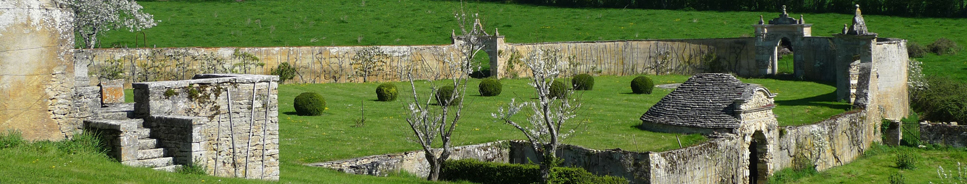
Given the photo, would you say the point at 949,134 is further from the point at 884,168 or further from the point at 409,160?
the point at 409,160

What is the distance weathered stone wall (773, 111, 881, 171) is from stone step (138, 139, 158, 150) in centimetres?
1695

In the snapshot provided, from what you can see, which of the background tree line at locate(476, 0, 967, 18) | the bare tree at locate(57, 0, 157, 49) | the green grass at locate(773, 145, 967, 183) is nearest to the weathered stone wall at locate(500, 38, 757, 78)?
the background tree line at locate(476, 0, 967, 18)

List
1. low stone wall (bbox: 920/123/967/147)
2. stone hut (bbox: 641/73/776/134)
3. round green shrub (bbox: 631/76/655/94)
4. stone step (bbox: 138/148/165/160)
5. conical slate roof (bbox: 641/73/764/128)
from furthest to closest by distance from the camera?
1. round green shrub (bbox: 631/76/655/94)
2. low stone wall (bbox: 920/123/967/147)
3. conical slate roof (bbox: 641/73/764/128)
4. stone hut (bbox: 641/73/776/134)
5. stone step (bbox: 138/148/165/160)

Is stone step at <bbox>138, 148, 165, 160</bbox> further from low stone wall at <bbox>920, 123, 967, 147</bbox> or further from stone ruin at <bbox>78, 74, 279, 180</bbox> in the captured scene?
low stone wall at <bbox>920, 123, 967, 147</bbox>

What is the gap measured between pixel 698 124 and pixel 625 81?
18662 mm

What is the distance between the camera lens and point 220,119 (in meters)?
16.5

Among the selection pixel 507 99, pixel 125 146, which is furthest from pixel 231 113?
pixel 507 99

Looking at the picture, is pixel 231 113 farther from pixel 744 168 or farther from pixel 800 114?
pixel 800 114

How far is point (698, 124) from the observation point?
90.7ft

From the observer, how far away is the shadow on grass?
36.8 meters

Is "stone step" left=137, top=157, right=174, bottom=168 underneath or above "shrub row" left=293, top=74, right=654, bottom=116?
underneath


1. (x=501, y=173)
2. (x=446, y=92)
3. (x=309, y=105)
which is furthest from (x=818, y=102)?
(x=501, y=173)

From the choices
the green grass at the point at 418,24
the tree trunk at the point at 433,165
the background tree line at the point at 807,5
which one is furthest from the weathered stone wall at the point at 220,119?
the background tree line at the point at 807,5

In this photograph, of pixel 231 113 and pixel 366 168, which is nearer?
pixel 231 113
